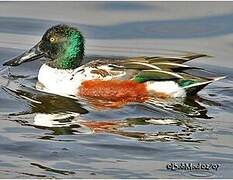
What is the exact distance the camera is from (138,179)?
709 cm

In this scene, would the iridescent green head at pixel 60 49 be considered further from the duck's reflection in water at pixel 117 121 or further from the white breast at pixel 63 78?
the duck's reflection in water at pixel 117 121

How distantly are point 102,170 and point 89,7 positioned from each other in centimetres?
675

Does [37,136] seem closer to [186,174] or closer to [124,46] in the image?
[186,174]

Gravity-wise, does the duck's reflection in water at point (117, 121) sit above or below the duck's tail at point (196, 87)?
below

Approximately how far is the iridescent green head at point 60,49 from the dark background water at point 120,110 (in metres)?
0.31

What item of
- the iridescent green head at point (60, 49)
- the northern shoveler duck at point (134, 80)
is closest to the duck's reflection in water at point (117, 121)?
the northern shoveler duck at point (134, 80)

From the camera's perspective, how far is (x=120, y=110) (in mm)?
9398

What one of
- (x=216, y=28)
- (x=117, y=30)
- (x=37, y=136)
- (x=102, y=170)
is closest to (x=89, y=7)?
(x=117, y=30)

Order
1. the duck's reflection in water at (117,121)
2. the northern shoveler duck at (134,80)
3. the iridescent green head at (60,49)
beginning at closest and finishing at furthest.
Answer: the duck's reflection in water at (117,121), the northern shoveler duck at (134,80), the iridescent green head at (60,49)

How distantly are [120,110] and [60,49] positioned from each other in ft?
5.51

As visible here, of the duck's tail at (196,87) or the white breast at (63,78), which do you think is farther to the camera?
the white breast at (63,78)

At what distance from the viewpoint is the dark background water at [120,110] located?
7.48 metres

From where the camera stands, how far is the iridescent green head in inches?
418

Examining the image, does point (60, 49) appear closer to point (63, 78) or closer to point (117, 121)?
point (63, 78)
